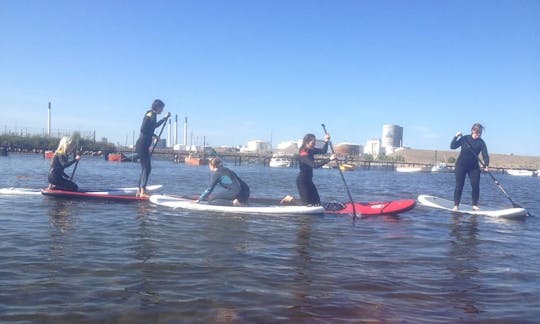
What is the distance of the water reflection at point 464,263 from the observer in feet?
16.6

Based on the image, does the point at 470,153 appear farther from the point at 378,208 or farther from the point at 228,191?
the point at 228,191

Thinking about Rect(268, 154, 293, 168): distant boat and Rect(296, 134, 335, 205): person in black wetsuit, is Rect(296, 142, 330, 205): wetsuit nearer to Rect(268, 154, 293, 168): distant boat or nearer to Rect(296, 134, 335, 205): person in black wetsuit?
Rect(296, 134, 335, 205): person in black wetsuit

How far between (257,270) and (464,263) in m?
3.21

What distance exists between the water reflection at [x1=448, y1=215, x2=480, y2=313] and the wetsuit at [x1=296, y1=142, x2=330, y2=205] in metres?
3.41

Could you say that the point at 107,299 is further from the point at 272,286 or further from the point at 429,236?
the point at 429,236

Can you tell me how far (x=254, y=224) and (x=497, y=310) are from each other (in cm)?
547

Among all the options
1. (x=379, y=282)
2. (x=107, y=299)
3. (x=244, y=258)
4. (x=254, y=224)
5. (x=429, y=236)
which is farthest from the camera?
(x=254, y=224)

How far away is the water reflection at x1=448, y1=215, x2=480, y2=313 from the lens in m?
5.05

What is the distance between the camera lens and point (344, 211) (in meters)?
11.5

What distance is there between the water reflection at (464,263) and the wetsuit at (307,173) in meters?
3.41

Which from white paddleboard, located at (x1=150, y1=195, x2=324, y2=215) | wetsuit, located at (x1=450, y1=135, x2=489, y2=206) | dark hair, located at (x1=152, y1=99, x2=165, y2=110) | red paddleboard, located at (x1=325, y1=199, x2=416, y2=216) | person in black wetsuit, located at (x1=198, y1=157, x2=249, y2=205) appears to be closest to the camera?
white paddleboard, located at (x1=150, y1=195, x2=324, y2=215)

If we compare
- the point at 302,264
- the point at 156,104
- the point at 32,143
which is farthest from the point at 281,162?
the point at 302,264

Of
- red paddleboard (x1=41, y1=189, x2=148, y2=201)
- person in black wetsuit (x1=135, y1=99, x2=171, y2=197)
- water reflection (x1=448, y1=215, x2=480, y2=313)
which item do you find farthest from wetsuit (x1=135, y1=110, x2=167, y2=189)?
water reflection (x1=448, y1=215, x2=480, y2=313)

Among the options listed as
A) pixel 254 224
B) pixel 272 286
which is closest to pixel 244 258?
pixel 272 286
